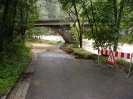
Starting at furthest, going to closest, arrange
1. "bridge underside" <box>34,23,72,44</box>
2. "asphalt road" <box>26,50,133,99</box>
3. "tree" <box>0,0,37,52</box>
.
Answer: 1. "bridge underside" <box>34,23,72,44</box>
2. "tree" <box>0,0,37,52</box>
3. "asphalt road" <box>26,50,133,99</box>

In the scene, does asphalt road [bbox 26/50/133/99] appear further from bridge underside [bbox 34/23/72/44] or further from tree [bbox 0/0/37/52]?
bridge underside [bbox 34/23/72/44]

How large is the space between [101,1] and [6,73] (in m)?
8.15

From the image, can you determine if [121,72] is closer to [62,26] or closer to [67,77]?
[67,77]

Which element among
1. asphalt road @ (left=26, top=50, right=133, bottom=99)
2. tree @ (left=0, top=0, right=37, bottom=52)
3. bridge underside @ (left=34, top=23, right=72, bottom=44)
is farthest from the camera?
bridge underside @ (left=34, top=23, right=72, bottom=44)

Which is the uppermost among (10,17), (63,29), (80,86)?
(10,17)

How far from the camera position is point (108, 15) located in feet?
37.3

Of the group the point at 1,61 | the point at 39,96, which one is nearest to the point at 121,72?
the point at 39,96

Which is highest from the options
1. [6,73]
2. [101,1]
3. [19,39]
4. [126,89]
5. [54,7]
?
[54,7]

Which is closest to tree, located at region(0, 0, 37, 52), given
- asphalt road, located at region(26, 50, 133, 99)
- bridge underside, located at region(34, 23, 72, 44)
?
asphalt road, located at region(26, 50, 133, 99)

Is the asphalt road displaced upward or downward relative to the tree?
downward

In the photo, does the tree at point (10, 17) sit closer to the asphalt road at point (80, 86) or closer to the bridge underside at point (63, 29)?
the asphalt road at point (80, 86)

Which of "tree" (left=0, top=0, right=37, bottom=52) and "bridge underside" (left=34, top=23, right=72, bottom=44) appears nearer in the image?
"tree" (left=0, top=0, right=37, bottom=52)

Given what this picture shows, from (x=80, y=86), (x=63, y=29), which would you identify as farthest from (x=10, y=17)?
(x=63, y=29)

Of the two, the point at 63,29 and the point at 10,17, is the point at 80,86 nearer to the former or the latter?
the point at 10,17
